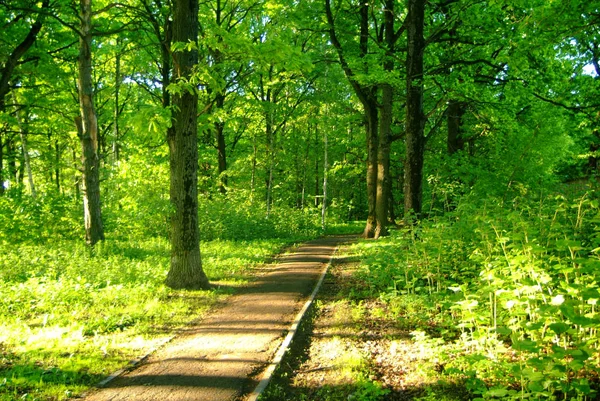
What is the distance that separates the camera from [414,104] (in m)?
11.2

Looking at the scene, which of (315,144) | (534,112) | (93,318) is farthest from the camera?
(315,144)

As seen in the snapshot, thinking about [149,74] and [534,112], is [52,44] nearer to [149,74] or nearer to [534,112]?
[149,74]

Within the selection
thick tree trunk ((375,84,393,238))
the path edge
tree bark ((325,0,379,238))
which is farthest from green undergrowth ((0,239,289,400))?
tree bark ((325,0,379,238))

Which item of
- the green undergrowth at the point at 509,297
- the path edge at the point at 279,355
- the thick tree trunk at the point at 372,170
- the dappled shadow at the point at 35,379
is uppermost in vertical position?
the thick tree trunk at the point at 372,170

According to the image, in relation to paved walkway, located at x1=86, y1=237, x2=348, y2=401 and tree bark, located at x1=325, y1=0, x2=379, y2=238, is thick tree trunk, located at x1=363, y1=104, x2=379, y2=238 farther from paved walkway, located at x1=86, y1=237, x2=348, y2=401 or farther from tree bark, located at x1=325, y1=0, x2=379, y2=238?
paved walkway, located at x1=86, y1=237, x2=348, y2=401

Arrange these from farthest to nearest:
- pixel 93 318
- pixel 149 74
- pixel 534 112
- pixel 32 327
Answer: pixel 149 74, pixel 534 112, pixel 93 318, pixel 32 327

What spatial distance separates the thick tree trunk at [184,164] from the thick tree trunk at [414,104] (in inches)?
222

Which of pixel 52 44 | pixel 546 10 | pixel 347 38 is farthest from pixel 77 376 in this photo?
pixel 347 38

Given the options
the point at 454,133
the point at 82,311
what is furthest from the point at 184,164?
the point at 454,133

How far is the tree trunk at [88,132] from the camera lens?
41.5 ft

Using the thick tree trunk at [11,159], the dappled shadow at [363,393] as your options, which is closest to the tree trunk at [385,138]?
the dappled shadow at [363,393]

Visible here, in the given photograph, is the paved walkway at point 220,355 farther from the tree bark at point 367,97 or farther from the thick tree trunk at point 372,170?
the tree bark at point 367,97

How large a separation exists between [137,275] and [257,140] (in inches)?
743

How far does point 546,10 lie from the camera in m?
7.45
